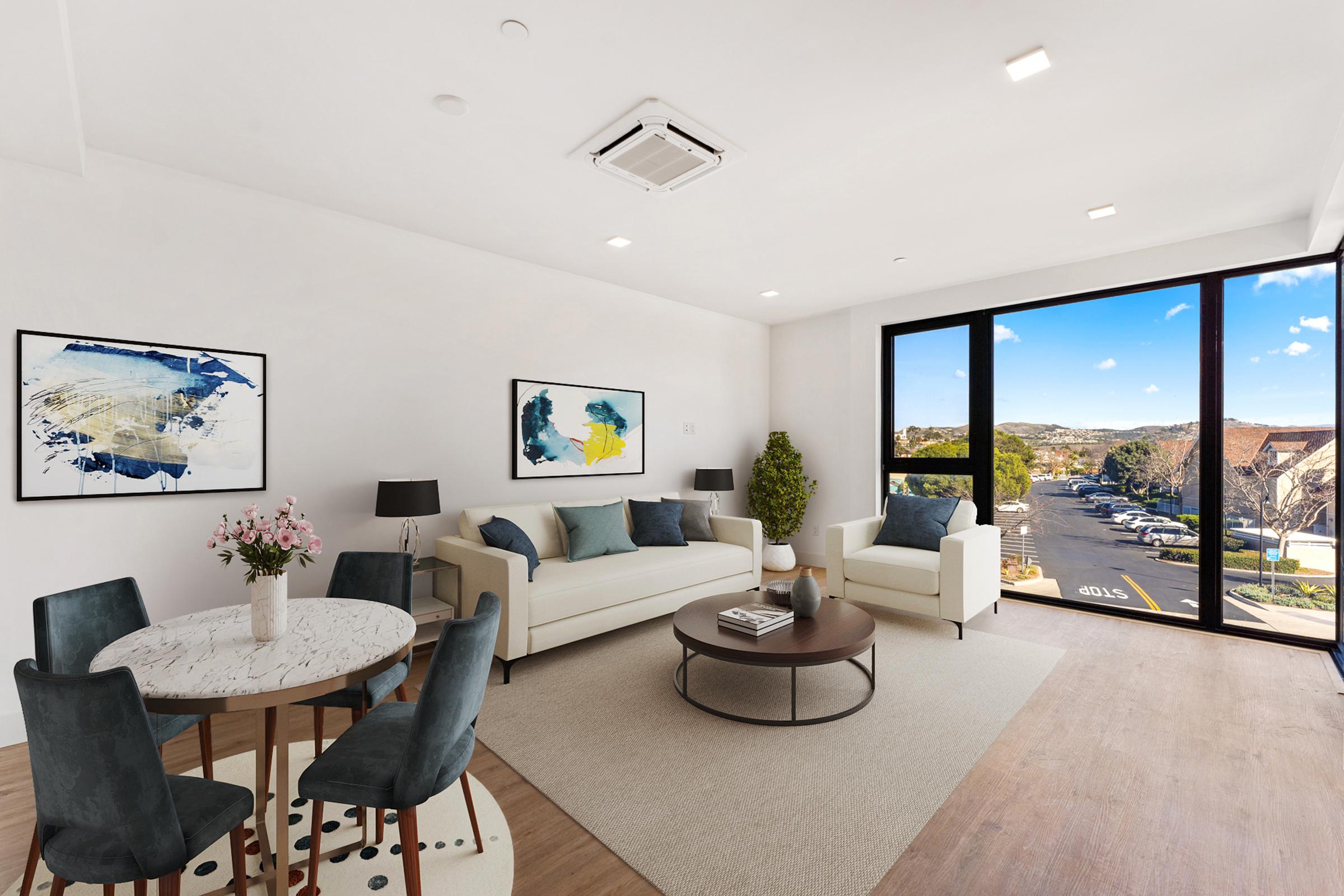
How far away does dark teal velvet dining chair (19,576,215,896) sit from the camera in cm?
186

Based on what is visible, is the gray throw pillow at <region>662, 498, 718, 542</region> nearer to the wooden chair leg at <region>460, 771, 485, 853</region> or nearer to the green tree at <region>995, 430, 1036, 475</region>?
the green tree at <region>995, 430, 1036, 475</region>

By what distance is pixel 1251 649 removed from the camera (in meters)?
3.78

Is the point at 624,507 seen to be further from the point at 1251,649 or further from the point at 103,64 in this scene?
the point at 1251,649

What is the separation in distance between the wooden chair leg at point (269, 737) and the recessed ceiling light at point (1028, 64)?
134 inches

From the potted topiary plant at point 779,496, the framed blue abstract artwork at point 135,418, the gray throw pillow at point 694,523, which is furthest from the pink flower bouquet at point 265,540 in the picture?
the potted topiary plant at point 779,496

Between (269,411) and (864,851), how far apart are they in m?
3.55

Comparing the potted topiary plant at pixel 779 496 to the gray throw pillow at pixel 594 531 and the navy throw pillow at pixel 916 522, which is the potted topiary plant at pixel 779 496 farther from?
the gray throw pillow at pixel 594 531

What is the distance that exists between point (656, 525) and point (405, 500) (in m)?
1.92

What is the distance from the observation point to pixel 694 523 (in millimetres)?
4969

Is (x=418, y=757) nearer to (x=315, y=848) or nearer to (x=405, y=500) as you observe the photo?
(x=315, y=848)

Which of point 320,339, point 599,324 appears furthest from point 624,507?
point 320,339

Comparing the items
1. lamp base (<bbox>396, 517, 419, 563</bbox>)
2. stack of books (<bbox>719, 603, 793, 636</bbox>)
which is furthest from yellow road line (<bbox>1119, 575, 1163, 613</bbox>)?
lamp base (<bbox>396, 517, 419, 563</bbox>)

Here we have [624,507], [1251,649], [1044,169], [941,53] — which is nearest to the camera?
[941,53]

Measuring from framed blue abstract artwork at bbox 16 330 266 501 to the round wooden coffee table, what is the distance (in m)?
2.56
